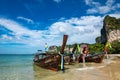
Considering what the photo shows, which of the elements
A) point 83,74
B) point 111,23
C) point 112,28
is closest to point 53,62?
point 83,74

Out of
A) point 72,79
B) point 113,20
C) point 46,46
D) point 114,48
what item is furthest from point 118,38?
point 72,79

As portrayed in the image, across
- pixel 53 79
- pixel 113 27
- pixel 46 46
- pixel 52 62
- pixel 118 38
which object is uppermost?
pixel 113 27

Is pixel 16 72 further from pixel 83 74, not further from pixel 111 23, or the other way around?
pixel 111 23

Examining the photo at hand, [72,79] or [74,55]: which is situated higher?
[74,55]

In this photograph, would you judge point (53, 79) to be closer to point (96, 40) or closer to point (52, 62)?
point (52, 62)

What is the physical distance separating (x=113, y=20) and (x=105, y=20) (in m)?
4.21

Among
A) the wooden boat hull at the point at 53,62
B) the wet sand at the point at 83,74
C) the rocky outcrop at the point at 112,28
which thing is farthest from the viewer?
the rocky outcrop at the point at 112,28

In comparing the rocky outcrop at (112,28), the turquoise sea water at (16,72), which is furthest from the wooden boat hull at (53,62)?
the rocky outcrop at (112,28)

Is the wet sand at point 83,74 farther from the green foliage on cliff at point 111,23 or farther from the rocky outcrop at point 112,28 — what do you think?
the green foliage on cliff at point 111,23

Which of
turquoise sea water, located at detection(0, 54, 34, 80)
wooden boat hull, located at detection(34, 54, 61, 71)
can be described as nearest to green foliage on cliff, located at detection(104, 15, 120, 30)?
turquoise sea water, located at detection(0, 54, 34, 80)

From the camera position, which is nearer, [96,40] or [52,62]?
[52,62]

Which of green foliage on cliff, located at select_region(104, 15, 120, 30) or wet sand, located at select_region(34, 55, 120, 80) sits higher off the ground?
green foliage on cliff, located at select_region(104, 15, 120, 30)

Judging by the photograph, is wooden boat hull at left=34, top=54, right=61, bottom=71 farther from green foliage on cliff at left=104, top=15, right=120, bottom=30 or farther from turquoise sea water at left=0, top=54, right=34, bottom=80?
green foliage on cliff at left=104, top=15, right=120, bottom=30

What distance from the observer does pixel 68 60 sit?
32.2 meters
